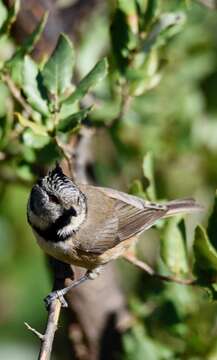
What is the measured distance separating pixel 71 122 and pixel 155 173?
198 cm

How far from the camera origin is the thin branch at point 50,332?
3.22m

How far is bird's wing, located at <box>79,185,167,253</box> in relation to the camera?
4637 millimetres

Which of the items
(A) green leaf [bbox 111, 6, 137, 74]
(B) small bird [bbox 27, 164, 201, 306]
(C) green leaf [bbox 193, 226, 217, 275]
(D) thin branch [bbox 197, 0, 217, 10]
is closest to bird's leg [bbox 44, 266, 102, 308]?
(B) small bird [bbox 27, 164, 201, 306]

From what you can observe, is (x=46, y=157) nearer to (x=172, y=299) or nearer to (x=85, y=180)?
(x=85, y=180)

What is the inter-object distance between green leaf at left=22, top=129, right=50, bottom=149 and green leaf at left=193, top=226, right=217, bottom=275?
0.72 m

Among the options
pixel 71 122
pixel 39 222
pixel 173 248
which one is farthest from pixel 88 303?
pixel 71 122

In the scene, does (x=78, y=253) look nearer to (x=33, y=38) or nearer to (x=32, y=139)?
(x=32, y=139)

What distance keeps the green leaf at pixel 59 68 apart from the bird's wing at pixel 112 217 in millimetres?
832

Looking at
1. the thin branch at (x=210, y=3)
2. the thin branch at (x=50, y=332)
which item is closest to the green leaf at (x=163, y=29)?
the thin branch at (x=210, y=3)

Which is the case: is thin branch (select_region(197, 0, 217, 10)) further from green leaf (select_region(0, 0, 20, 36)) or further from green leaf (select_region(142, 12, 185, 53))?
green leaf (select_region(0, 0, 20, 36))

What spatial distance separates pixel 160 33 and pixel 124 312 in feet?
4.68

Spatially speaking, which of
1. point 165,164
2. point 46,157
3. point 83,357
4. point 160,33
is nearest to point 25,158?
point 46,157

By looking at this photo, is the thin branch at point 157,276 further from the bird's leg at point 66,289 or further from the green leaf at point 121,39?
the green leaf at point 121,39

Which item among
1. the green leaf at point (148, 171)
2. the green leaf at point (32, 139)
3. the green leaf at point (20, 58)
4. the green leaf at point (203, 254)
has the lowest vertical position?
the green leaf at point (203, 254)
